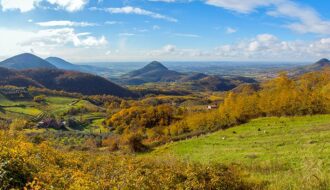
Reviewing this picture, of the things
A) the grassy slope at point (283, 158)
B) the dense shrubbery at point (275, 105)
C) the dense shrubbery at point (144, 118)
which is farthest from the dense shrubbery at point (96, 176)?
the dense shrubbery at point (144, 118)

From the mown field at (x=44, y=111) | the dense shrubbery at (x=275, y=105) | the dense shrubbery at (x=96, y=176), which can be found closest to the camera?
the dense shrubbery at (x=96, y=176)

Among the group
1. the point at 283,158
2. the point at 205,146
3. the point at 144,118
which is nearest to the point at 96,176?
the point at 283,158

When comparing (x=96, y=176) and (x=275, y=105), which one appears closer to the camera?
(x=96, y=176)

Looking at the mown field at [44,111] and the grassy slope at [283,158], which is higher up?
the grassy slope at [283,158]

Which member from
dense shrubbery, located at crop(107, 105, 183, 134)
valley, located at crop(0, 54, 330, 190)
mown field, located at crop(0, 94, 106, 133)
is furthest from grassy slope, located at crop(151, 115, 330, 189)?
mown field, located at crop(0, 94, 106, 133)

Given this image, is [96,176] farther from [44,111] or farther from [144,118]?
[44,111]

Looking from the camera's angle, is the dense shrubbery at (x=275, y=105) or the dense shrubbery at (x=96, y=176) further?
the dense shrubbery at (x=275, y=105)

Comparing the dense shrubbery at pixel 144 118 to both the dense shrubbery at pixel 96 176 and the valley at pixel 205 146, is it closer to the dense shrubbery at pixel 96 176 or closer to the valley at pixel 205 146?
the valley at pixel 205 146

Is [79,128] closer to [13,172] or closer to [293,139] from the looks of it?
[293,139]

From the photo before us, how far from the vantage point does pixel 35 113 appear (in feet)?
435

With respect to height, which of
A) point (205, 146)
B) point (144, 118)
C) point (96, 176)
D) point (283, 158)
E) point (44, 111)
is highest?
point (96, 176)

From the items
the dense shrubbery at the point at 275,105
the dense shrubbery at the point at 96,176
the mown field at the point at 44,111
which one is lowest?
the mown field at the point at 44,111

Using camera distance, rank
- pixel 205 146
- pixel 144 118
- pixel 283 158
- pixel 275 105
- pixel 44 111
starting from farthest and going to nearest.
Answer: pixel 44 111 → pixel 144 118 → pixel 275 105 → pixel 205 146 → pixel 283 158

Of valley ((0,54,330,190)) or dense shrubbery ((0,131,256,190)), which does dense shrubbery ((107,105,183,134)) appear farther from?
dense shrubbery ((0,131,256,190))
